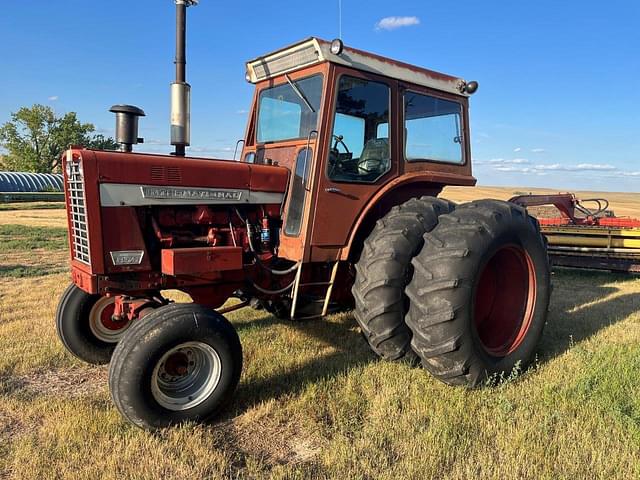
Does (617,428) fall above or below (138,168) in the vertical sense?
below

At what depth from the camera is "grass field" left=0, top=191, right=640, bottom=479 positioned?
293 cm

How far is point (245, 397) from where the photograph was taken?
386 cm

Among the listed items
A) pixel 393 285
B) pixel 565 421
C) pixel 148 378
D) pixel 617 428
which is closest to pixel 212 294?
pixel 148 378

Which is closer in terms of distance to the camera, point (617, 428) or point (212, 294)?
point (617, 428)

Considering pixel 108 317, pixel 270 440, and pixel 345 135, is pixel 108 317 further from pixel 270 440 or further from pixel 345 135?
pixel 345 135

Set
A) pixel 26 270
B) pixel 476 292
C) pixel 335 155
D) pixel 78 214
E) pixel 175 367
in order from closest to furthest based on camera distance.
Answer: pixel 175 367 → pixel 78 214 → pixel 476 292 → pixel 335 155 → pixel 26 270

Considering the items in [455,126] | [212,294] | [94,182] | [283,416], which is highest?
[455,126]

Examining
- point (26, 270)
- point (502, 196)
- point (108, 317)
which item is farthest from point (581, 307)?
point (502, 196)

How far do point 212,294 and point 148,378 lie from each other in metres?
1.12

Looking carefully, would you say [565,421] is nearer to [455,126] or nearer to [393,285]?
[393,285]

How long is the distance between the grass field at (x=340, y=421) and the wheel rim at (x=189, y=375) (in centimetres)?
22

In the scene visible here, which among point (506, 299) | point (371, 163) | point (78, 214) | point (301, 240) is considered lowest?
point (506, 299)

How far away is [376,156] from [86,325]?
2.98 meters

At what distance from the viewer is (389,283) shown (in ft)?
13.0
